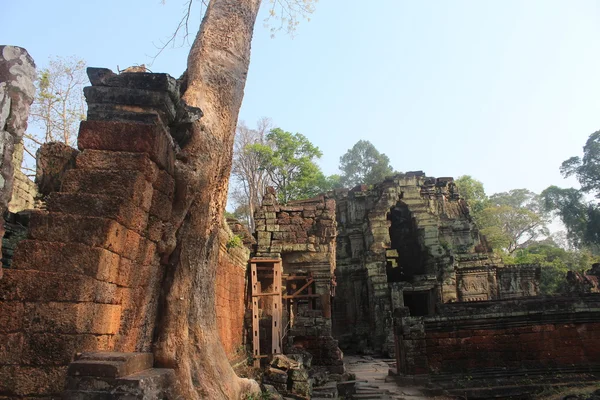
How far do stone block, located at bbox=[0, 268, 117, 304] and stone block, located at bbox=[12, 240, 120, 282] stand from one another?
0.04 metres

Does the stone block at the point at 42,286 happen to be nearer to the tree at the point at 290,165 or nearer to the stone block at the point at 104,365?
the stone block at the point at 104,365

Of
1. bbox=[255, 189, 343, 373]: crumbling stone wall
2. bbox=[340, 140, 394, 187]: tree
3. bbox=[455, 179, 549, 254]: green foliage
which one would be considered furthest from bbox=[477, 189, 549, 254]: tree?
bbox=[255, 189, 343, 373]: crumbling stone wall

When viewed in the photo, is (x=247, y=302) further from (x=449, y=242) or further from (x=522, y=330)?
(x=449, y=242)

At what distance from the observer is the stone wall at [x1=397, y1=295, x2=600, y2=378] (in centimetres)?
804

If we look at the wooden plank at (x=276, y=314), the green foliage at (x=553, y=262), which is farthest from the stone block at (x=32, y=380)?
the green foliage at (x=553, y=262)

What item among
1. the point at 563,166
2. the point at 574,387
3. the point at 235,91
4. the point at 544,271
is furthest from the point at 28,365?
the point at 563,166

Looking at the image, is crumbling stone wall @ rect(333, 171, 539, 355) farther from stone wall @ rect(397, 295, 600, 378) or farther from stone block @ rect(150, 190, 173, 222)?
stone block @ rect(150, 190, 173, 222)

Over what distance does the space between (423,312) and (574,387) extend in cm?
1489

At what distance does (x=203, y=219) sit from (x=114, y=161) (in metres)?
1.09

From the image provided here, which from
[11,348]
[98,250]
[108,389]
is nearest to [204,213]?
[98,250]

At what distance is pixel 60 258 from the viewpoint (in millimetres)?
2756

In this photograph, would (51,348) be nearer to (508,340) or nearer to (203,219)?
(203,219)

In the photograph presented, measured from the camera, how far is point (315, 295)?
12.6 metres

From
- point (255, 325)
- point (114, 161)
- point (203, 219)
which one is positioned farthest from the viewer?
point (255, 325)
